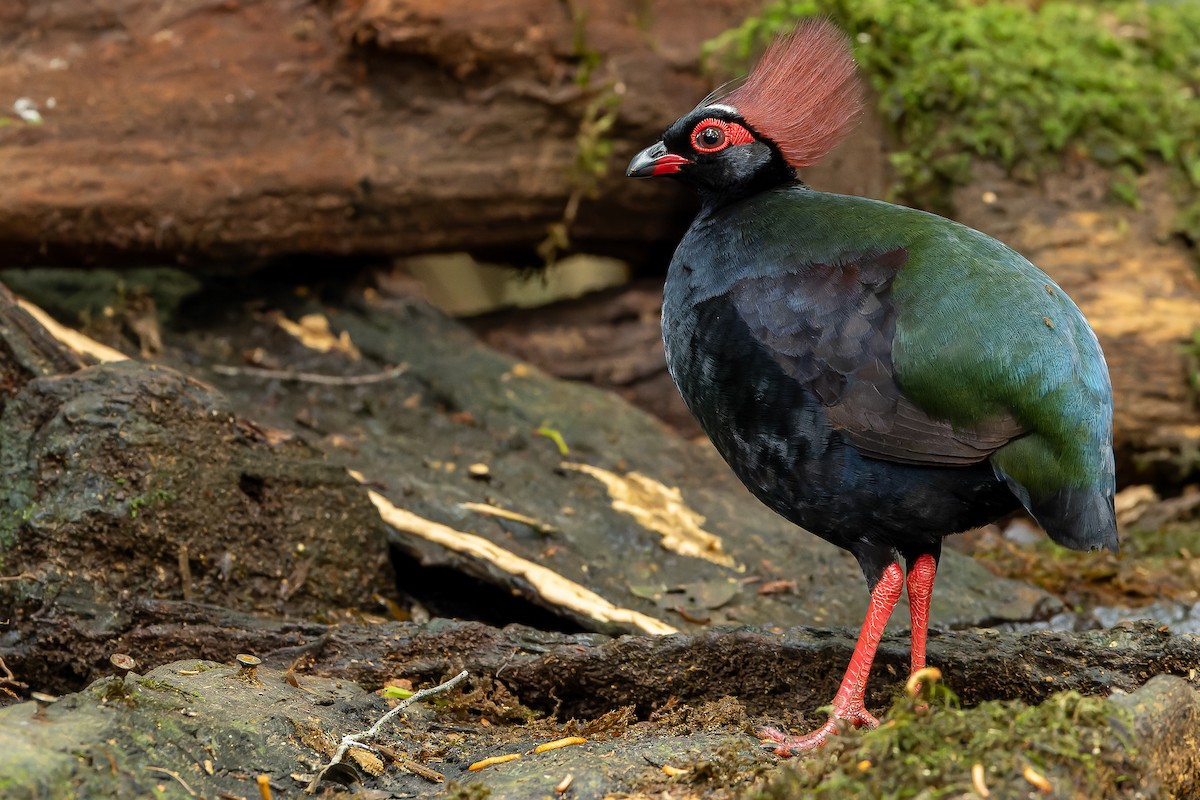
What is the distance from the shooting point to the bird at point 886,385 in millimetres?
3564

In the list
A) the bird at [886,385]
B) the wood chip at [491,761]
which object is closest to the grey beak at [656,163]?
the bird at [886,385]

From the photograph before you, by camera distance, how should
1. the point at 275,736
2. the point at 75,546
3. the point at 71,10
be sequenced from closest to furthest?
the point at 275,736
the point at 75,546
the point at 71,10

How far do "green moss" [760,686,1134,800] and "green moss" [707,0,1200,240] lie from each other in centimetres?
512

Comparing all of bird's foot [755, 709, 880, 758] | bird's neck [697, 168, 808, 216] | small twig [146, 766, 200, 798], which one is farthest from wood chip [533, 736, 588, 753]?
bird's neck [697, 168, 808, 216]

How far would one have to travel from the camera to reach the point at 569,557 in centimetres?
559

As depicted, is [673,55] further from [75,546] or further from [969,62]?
[75,546]

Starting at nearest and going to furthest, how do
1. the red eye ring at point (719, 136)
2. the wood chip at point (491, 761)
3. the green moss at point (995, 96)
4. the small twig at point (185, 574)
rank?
the wood chip at point (491, 761) < the small twig at point (185, 574) < the red eye ring at point (719, 136) < the green moss at point (995, 96)

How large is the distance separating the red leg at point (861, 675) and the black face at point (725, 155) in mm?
1657

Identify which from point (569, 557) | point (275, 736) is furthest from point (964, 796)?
point (569, 557)

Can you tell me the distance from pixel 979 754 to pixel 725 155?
2.65m

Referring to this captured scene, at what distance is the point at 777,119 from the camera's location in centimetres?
456

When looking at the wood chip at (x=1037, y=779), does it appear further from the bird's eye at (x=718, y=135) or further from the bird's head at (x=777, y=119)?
the bird's eye at (x=718, y=135)

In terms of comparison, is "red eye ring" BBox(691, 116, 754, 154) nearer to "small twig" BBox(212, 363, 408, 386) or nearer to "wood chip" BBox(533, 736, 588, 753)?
"wood chip" BBox(533, 736, 588, 753)

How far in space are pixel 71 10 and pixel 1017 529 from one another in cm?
640
